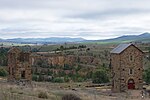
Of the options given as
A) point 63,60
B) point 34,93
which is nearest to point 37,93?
point 34,93

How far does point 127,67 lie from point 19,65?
15.8m

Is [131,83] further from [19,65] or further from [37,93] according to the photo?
[37,93]

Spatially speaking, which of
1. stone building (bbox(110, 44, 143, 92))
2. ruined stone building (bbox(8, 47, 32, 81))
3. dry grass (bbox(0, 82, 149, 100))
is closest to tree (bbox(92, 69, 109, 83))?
stone building (bbox(110, 44, 143, 92))

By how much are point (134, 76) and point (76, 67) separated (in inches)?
1632

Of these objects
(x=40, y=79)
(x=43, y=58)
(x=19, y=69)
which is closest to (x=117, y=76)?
(x=19, y=69)

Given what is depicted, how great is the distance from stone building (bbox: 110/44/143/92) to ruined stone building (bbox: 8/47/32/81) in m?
13.0

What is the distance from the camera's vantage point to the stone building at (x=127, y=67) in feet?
158

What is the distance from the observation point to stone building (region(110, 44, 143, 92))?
48125 mm

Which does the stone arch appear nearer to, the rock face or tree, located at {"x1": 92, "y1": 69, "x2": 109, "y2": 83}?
tree, located at {"x1": 92, "y1": 69, "x2": 109, "y2": 83}

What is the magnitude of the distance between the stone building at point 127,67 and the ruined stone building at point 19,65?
1299 cm

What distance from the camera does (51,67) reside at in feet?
300

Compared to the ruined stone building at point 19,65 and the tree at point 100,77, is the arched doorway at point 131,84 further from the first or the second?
the ruined stone building at point 19,65

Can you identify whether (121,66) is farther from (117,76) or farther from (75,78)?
(75,78)

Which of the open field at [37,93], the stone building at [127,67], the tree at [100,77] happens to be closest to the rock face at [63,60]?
the tree at [100,77]
